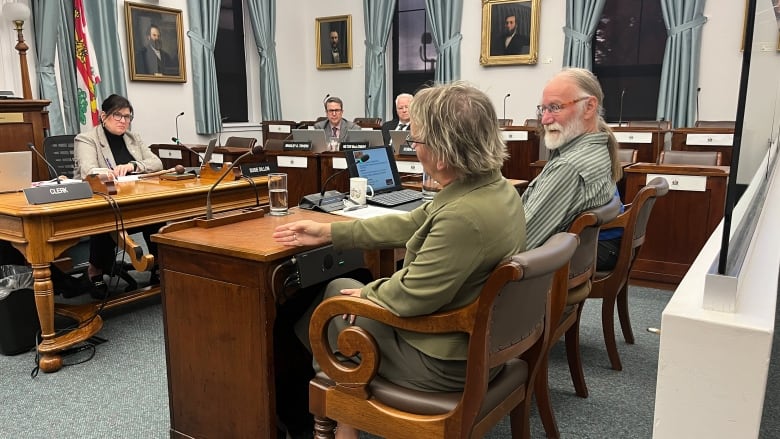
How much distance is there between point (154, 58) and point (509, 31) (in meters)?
4.28

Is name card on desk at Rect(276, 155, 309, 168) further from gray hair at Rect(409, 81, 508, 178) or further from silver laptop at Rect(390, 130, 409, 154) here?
gray hair at Rect(409, 81, 508, 178)

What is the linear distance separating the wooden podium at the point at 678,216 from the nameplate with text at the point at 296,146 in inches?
92.0

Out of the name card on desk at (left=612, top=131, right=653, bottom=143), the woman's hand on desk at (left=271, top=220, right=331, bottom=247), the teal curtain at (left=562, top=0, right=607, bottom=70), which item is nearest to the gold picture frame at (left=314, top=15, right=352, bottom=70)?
the teal curtain at (left=562, top=0, right=607, bottom=70)

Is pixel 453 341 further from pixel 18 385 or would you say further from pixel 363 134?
pixel 363 134

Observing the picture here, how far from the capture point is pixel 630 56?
23.3 feet

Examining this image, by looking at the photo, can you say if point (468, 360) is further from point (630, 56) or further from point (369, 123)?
point (630, 56)

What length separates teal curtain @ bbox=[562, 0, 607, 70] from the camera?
6887 mm

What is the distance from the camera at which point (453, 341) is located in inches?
51.2

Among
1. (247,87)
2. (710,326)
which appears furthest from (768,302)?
(247,87)

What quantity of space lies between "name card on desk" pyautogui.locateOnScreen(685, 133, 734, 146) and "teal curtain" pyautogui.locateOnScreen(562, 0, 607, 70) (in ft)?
8.04

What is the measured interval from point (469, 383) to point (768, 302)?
0.59m

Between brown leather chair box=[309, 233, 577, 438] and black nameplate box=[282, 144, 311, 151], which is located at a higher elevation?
black nameplate box=[282, 144, 311, 151]

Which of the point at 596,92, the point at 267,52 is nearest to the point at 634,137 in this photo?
the point at 596,92

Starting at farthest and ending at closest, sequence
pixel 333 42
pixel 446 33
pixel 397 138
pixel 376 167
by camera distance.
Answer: pixel 333 42, pixel 446 33, pixel 397 138, pixel 376 167
